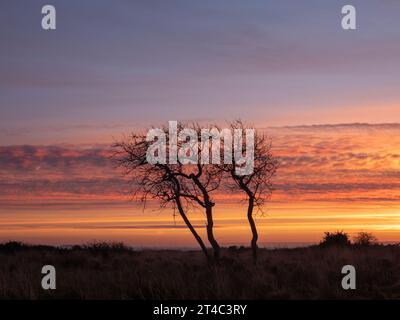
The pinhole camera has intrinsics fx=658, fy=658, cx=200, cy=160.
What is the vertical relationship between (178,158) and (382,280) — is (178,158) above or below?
above

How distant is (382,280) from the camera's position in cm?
2384

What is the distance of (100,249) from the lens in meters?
47.0

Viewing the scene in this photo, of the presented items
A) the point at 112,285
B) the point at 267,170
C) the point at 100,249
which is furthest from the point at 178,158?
the point at 100,249

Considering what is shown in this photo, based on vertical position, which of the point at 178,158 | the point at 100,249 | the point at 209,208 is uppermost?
the point at 178,158

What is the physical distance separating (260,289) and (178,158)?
13736 mm
